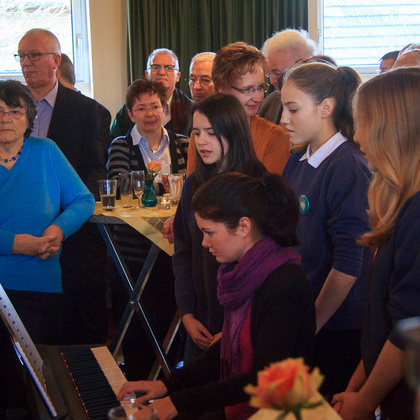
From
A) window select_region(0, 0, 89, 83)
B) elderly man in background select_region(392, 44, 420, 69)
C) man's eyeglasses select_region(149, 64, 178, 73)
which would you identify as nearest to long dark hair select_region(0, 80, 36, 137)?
elderly man in background select_region(392, 44, 420, 69)

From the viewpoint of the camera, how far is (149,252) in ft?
9.01

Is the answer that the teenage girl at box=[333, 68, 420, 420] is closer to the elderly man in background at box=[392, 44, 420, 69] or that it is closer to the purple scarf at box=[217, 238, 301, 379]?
the purple scarf at box=[217, 238, 301, 379]

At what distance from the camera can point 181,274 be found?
2.00 meters

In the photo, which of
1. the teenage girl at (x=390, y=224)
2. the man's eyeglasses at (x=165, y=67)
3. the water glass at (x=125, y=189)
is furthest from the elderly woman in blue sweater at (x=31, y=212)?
the man's eyeglasses at (x=165, y=67)

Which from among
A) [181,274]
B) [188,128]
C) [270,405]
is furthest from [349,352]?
[188,128]

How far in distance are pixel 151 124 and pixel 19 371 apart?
1737 mm

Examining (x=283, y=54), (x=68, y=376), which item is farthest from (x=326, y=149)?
(x=283, y=54)

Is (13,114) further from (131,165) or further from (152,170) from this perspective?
(131,165)

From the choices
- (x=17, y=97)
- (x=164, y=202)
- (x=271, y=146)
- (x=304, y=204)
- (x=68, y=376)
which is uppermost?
(x=17, y=97)

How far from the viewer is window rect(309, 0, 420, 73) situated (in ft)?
18.4

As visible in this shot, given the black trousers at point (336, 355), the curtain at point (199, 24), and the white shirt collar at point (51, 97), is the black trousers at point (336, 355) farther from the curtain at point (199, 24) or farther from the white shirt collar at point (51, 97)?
the curtain at point (199, 24)

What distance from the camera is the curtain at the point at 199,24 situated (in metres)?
5.19

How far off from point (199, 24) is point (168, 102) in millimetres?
1572

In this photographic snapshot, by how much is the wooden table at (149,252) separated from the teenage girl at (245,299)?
110 cm
